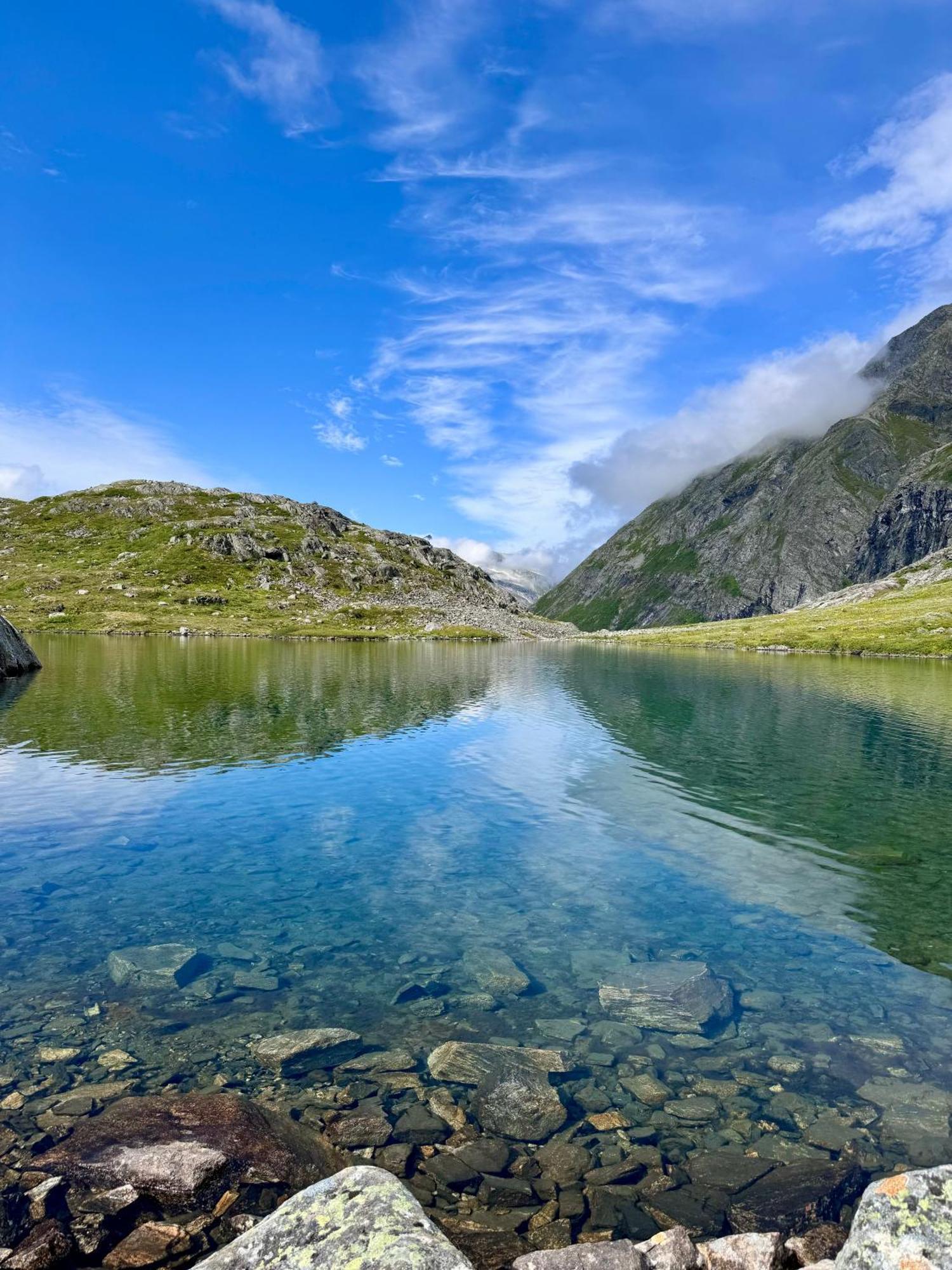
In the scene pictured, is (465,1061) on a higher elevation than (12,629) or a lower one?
lower

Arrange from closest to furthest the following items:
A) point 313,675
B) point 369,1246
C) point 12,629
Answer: point 369,1246 → point 12,629 → point 313,675

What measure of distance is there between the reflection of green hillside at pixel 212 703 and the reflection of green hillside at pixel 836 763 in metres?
22.5

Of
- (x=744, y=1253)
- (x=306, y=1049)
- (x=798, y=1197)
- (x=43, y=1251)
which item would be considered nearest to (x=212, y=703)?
(x=306, y=1049)

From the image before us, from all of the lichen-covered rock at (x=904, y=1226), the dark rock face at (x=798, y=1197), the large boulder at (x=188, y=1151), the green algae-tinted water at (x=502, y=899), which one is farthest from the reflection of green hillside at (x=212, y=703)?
the lichen-covered rock at (x=904, y=1226)

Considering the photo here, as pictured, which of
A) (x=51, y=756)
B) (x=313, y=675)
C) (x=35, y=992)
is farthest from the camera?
(x=313, y=675)

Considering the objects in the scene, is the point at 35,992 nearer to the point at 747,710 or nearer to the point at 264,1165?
the point at 264,1165

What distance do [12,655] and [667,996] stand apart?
94436mm

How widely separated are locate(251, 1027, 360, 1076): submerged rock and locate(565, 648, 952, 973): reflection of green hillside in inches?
675

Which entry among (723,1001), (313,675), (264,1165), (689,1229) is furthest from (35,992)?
(313,675)

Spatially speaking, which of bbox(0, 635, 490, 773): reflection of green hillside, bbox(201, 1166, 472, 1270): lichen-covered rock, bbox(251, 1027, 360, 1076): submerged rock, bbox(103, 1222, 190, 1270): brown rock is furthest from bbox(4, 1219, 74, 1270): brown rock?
bbox(0, 635, 490, 773): reflection of green hillside

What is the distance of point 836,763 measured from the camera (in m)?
48.5

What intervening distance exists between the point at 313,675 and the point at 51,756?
55.6 metres

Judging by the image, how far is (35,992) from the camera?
1762cm

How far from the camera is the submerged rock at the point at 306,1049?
15141 millimetres
